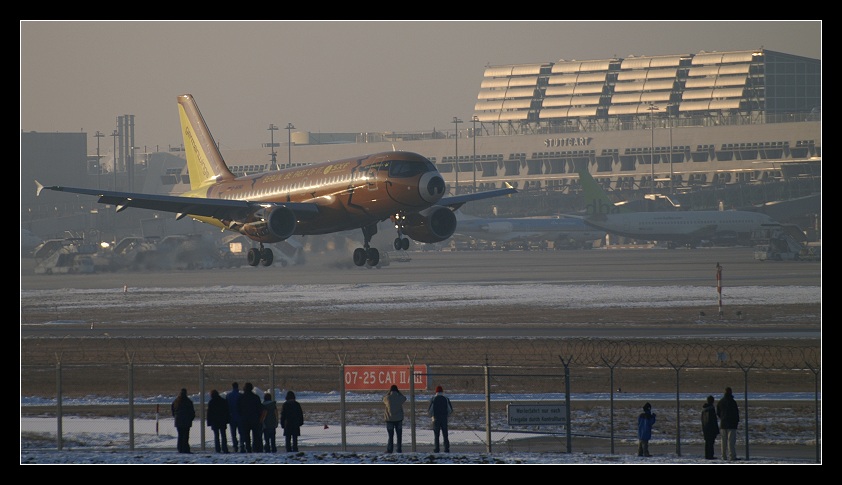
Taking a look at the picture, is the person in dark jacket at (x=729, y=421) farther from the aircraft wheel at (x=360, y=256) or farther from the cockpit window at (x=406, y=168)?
the aircraft wheel at (x=360, y=256)

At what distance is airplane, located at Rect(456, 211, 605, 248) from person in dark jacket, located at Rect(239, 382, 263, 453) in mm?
144439

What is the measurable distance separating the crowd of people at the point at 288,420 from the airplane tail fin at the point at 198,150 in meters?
41.0

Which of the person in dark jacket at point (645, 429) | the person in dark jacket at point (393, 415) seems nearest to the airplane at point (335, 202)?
the person in dark jacket at point (393, 415)

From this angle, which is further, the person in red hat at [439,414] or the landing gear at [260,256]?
the landing gear at [260,256]

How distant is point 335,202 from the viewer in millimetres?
59188

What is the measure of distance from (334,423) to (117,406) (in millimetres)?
8799

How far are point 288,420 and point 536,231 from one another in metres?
146

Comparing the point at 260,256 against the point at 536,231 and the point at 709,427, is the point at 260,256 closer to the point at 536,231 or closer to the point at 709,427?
the point at 709,427

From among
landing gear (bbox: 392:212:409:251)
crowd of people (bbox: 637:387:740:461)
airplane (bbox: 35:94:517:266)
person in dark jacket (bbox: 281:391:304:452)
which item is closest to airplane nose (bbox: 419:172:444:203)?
airplane (bbox: 35:94:517:266)

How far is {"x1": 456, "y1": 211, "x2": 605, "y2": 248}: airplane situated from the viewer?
177 metres

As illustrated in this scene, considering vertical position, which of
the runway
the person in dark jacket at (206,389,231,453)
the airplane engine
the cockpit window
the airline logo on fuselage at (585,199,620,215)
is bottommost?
the person in dark jacket at (206,389,231,453)

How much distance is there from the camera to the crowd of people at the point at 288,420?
1313 inches

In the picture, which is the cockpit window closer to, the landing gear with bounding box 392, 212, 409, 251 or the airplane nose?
the airplane nose

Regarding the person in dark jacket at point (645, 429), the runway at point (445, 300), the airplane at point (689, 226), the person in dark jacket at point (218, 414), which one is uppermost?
the airplane at point (689, 226)
